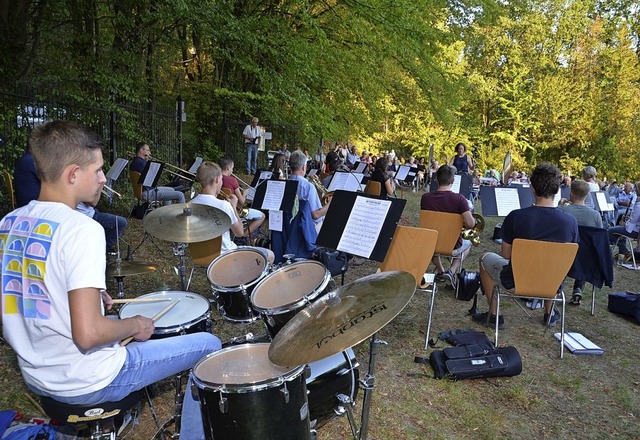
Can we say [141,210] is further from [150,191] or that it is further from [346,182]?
[346,182]

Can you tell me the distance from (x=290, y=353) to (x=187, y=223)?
241cm

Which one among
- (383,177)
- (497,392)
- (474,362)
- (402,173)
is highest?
(383,177)

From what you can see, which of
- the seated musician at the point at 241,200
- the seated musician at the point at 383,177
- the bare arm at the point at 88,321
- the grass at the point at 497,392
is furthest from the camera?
the seated musician at the point at 383,177

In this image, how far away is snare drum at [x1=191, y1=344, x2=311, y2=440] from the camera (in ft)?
6.32

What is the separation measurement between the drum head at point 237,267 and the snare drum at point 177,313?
69 cm

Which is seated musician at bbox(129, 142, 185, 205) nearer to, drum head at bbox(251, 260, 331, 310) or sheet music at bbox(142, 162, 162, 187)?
sheet music at bbox(142, 162, 162, 187)

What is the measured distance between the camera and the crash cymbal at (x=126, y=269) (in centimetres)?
402

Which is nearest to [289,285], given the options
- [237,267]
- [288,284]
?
[288,284]

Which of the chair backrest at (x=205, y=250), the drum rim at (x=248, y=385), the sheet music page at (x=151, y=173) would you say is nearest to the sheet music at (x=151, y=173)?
the sheet music page at (x=151, y=173)

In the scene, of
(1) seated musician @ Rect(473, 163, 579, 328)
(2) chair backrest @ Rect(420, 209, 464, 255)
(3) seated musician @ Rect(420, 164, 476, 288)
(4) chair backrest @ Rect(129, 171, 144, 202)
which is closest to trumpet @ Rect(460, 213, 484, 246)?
(3) seated musician @ Rect(420, 164, 476, 288)

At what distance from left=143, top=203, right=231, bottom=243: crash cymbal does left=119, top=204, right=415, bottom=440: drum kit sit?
980 mm

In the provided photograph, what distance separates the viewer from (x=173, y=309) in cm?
289

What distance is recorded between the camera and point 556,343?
4.63 m

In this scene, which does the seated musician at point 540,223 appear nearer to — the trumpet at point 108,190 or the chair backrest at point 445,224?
the chair backrest at point 445,224
